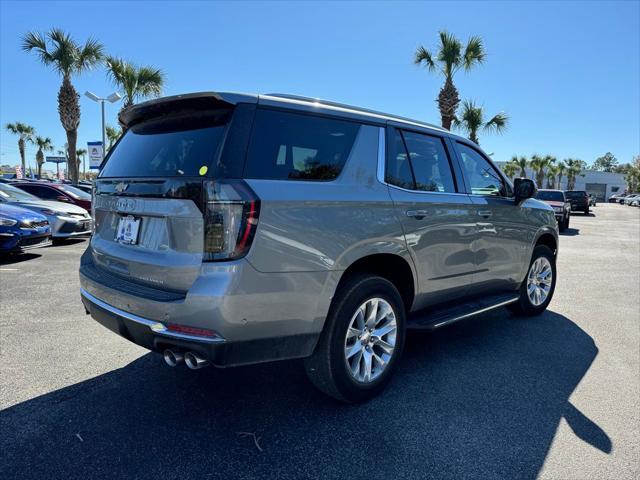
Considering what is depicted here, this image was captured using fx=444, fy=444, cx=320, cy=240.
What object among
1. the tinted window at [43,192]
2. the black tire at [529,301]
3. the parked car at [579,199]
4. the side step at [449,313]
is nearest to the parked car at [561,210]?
the parked car at [579,199]

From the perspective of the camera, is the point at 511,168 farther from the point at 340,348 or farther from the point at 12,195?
the point at 340,348

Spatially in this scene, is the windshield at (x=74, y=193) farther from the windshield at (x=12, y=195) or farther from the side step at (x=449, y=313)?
the side step at (x=449, y=313)

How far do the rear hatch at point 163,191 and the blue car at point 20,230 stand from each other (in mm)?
6093

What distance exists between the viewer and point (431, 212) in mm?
3400

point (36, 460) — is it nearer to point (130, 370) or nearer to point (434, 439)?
point (130, 370)

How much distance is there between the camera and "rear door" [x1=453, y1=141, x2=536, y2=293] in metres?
4.02

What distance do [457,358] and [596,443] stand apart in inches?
51.9

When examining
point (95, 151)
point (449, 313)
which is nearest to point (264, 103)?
point (449, 313)

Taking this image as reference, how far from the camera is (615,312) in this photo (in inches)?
220

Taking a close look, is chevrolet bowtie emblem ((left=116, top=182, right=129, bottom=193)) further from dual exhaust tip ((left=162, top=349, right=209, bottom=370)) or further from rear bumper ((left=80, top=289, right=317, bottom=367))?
dual exhaust tip ((left=162, top=349, right=209, bottom=370))

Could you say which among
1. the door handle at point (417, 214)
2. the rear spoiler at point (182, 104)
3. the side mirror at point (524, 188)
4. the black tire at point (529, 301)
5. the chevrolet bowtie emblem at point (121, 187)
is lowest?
the black tire at point (529, 301)

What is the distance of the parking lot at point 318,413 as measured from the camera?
236 cm

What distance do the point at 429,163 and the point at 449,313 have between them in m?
1.24

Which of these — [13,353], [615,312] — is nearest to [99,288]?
[13,353]
